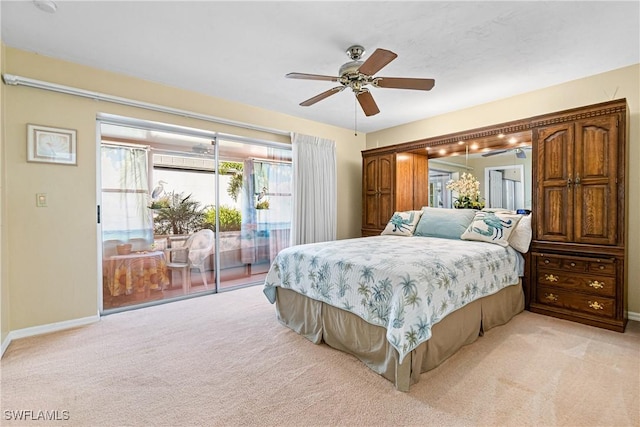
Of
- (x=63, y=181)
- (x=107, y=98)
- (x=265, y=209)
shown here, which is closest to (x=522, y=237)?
(x=265, y=209)

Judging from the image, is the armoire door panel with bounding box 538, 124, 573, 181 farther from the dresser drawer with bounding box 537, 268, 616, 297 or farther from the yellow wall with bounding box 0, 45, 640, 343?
the dresser drawer with bounding box 537, 268, 616, 297

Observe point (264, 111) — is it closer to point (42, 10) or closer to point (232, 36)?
point (232, 36)

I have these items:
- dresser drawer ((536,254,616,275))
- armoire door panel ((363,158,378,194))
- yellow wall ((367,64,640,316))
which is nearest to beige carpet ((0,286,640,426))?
dresser drawer ((536,254,616,275))

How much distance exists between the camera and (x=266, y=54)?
2.73m

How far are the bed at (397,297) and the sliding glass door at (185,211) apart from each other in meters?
1.52

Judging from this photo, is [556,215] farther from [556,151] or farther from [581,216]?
[556,151]

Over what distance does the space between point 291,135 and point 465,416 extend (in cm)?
382

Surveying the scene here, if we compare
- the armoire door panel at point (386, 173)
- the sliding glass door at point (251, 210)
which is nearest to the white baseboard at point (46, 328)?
the sliding glass door at point (251, 210)

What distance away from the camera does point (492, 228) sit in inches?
126

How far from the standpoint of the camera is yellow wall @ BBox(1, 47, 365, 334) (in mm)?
2580

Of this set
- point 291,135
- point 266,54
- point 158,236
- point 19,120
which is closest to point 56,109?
point 19,120

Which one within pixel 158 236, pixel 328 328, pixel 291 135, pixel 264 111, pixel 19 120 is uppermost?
pixel 264 111

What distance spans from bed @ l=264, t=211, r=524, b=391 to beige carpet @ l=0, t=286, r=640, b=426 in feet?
0.41

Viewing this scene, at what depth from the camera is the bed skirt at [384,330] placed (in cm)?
194
